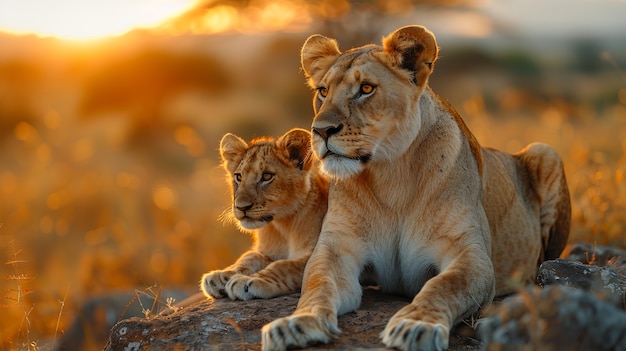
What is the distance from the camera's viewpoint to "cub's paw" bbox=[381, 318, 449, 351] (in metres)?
3.77

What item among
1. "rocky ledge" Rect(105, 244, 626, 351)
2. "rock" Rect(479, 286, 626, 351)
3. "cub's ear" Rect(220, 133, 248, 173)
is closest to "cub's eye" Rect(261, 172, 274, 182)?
Result: "cub's ear" Rect(220, 133, 248, 173)

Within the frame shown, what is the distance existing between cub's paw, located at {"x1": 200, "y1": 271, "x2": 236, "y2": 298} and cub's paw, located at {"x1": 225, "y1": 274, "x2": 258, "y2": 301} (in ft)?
0.64

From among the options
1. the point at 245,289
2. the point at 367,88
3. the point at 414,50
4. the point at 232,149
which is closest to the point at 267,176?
the point at 232,149

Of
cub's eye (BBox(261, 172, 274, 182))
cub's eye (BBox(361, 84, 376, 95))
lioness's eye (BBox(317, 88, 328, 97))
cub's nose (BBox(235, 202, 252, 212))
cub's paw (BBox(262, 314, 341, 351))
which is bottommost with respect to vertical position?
cub's paw (BBox(262, 314, 341, 351))

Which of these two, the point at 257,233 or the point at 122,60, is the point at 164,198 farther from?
the point at 122,60

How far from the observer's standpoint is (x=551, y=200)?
6648 mm

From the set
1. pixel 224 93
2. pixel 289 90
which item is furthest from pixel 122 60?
pixel 289 90

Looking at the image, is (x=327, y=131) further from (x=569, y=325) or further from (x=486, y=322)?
(x=569, y=325)

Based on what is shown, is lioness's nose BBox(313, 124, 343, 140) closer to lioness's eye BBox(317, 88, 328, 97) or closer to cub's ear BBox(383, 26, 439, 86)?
lioness's eye BBox(317, 88, 328, 97)

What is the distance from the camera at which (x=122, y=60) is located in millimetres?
27344

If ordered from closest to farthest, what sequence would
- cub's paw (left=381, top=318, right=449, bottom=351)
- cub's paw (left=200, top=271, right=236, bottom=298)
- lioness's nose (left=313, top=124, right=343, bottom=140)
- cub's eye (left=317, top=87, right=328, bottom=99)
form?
cub's paw (left=381, top=318, right=449, bottom=351) < lioness's nose (left=313, top=124, right=343, bottom=140) < cub's eye (left=317, top=87, right=328, bottom=99) < cub's paw (left=200, top=271, right=236, bottom=298)

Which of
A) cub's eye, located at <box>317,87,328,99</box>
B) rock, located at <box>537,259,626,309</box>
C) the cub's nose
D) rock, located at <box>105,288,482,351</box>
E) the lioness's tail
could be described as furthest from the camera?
the lioness's tail

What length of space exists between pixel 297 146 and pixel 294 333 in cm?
219

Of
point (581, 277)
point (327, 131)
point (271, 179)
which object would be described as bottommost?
point (581, 277)
